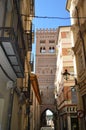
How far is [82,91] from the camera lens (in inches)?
495

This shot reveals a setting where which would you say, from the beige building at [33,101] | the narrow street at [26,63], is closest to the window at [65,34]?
the narrow street at [26,63]

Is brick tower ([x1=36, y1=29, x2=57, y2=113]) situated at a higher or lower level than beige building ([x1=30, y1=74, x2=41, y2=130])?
higher

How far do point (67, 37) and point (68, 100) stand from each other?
8.62 meters

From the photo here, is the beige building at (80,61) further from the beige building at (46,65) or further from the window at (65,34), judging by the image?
the beige building at (46,65)

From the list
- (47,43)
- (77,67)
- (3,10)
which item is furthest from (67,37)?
(47,43)

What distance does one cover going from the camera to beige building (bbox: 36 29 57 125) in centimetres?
4438

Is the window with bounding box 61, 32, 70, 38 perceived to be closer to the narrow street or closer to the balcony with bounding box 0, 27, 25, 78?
the narrow street

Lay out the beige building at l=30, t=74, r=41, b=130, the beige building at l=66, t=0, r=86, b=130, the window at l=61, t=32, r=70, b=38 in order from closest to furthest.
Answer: the beige building at l=66, t=0, r=86, b=130 → the beige building at l=30, t=74, r=41, b=130 → the window at l=61, t=32, r=70, b=38

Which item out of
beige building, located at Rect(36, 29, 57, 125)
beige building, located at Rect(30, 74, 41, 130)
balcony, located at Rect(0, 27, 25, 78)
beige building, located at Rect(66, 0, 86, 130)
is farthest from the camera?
beige building, located at Rect(36, 29, 57, 125)

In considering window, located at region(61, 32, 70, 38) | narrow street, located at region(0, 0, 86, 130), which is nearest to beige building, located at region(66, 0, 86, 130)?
narrow street, located at region(0, 0, 86, 130)

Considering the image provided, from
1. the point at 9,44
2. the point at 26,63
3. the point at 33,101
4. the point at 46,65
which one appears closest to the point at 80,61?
the point at 26,63

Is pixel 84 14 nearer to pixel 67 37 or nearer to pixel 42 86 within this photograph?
pixel 67 37

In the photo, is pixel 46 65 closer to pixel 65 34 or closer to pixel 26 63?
pixel 65 34

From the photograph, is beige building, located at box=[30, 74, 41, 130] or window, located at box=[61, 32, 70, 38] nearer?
beige building, located at box=[30, 74, 41, 130]
